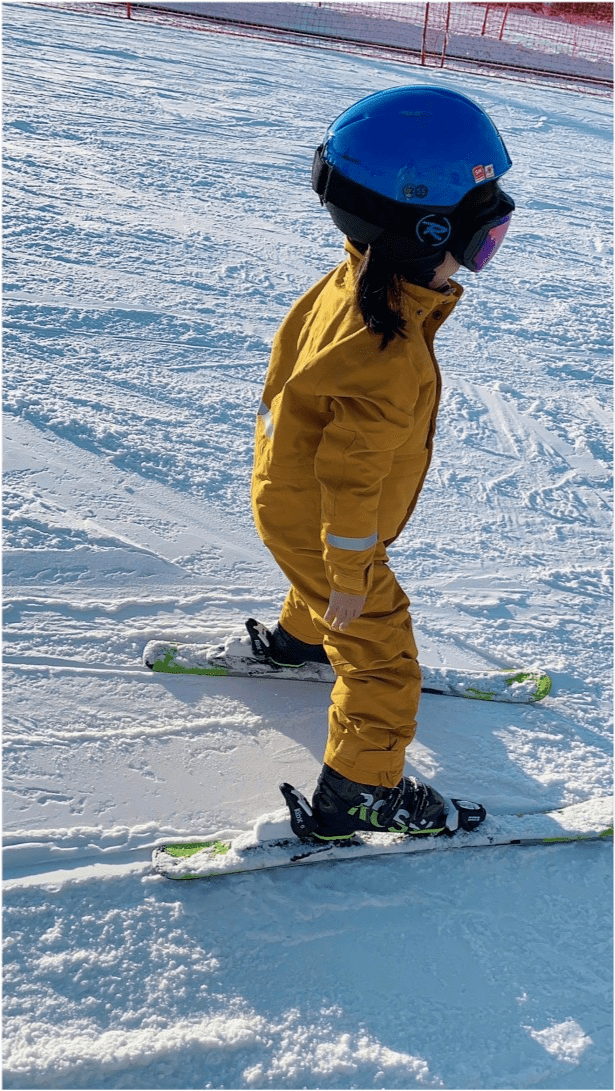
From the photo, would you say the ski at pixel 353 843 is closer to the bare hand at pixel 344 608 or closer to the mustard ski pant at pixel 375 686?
the mustard ski pant at pixel 375 686

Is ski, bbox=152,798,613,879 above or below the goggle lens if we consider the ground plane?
below

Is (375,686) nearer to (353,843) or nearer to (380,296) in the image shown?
(353,843)

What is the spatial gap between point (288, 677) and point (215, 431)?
4.14 ft

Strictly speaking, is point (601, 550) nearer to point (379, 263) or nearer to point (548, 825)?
point (548, 825)

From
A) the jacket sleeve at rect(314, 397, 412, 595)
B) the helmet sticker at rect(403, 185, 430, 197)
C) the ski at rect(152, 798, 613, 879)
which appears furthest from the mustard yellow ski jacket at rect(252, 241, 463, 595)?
the ski at rect(152, 798, 613, 879)

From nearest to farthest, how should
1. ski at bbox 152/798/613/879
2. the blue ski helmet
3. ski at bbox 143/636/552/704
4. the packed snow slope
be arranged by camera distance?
the blue ski helmet, the packed snow slope, ski at bbox 152/798/613/879, ski at bbox 143/636/552/704

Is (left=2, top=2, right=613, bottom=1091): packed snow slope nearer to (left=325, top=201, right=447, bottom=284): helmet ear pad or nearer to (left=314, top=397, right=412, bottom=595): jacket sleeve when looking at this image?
(left=314, top=397, right=412, bottom=595): jacket sleeve

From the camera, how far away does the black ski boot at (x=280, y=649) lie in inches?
97.0

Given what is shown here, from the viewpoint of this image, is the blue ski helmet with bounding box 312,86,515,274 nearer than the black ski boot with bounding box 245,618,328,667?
Yes

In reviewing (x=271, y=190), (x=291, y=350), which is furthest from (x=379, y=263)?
(x=271, y=190)

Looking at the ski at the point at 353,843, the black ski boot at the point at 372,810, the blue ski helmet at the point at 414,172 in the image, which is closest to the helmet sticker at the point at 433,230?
the blue ski helmet at the point at 414,172

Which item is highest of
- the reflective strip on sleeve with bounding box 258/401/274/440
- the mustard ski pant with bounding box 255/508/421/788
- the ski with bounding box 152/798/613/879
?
the reflective strip on sleeve with bounding box 258/401/274/440

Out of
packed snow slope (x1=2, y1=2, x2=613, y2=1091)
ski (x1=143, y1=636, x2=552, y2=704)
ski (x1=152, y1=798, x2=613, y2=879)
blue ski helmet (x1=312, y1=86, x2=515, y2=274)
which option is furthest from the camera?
ski (x1=143, y1=636, x2=552, y2=704)

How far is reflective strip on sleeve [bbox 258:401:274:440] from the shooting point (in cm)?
197
